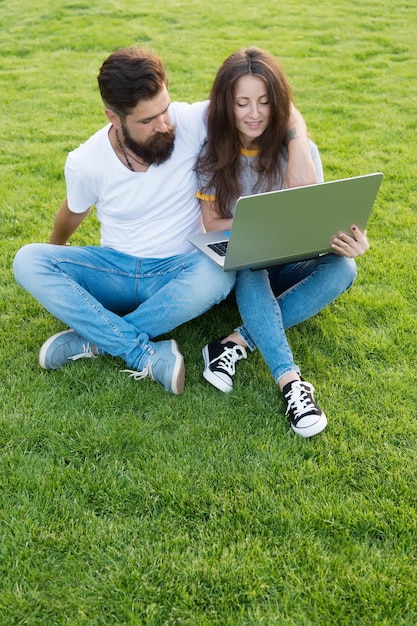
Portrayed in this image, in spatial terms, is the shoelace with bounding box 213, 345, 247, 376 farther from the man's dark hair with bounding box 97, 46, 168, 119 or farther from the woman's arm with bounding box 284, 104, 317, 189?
the man's dark hair with bounding box 97, 46, 168, 119

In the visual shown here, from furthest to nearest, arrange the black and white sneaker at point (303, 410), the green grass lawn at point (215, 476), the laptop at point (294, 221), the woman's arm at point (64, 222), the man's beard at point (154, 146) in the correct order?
the woman's arm at point (64, 222)
the man's beard at point (154, 146)
the black and white sneaker at point (303, 410)
the laptop at point (294, 221)
the green grass lawn at point (215, 476)

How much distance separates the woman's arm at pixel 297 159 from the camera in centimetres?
287

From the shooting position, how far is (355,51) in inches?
304

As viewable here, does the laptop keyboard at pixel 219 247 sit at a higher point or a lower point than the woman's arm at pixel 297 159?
lower

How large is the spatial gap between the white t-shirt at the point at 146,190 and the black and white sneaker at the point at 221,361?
45 cm

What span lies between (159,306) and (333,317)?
92 centimetres

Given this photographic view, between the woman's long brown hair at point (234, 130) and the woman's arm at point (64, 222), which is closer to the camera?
the woman's long brown hair at point (234, 130)

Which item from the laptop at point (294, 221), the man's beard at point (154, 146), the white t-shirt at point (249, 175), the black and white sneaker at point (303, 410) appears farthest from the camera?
the white t-shirt at point (249, 175)

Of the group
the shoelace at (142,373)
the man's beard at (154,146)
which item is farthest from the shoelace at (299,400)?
the man's beard at (154,146)

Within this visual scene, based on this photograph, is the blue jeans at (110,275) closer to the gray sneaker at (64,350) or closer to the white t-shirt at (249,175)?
the gray sneaker at (64,350)

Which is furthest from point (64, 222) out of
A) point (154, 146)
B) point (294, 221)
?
point (294, 221)

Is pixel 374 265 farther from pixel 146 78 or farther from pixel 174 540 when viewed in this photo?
pixel 174 540

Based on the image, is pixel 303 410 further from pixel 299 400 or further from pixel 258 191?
pixel 258 191

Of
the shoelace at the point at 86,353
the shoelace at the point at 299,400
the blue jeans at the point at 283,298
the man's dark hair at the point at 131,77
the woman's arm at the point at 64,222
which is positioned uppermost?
the man's dark hair at the point at 131,77
